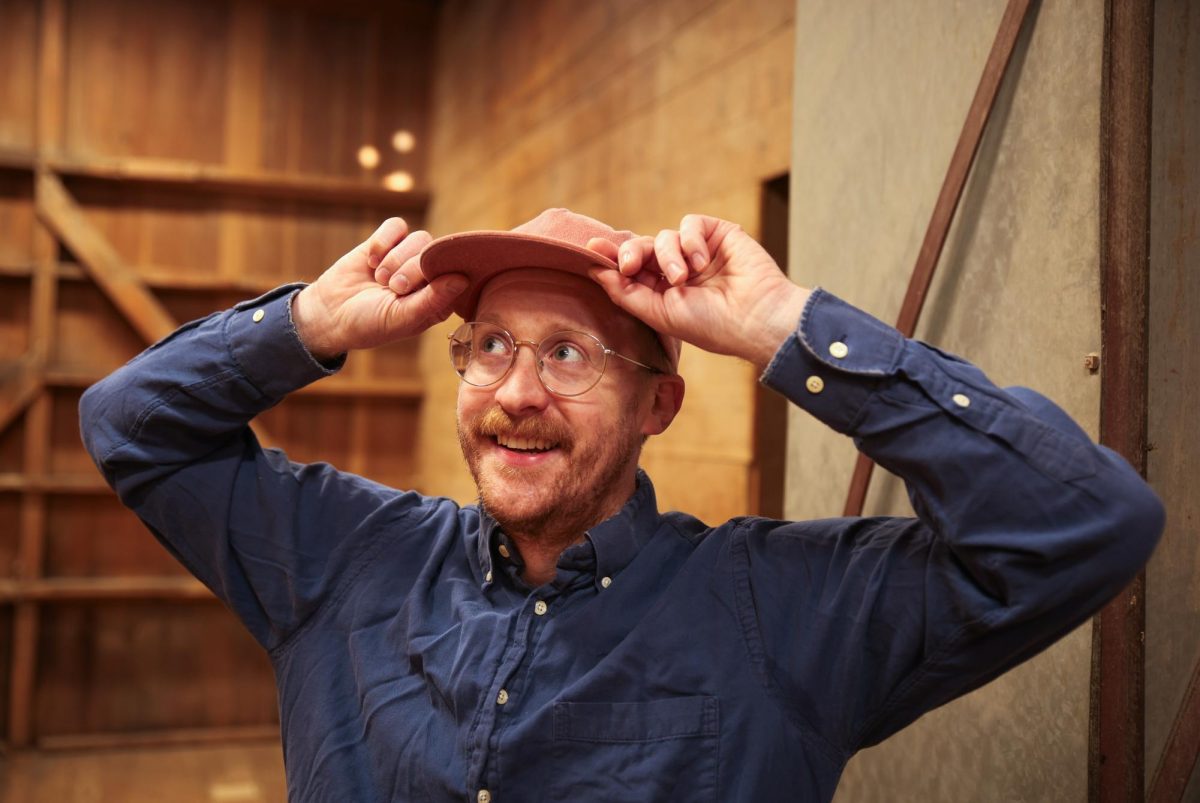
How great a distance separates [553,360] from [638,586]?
0.36m

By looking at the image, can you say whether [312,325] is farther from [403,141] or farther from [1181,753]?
[403,141]

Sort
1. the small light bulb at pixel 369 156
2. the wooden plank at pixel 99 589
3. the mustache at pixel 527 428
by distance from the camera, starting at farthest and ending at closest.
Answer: the small light bulb at pixel 369 156 < the wooden plank at pixel 99 589 < the mustache at pixel 527 428

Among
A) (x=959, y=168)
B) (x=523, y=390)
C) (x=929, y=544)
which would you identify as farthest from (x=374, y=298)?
(x=959, y=168)

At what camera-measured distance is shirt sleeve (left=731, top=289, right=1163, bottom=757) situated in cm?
121

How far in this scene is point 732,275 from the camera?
1422 millimetres

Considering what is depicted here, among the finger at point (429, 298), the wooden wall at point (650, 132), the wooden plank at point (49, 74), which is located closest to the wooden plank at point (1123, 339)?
the finger at point (429, 298)

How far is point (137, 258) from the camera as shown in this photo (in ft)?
20.6

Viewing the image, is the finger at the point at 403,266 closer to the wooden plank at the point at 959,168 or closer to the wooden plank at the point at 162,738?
the wooden plank at the point at 959,168

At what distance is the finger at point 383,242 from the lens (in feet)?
5.47

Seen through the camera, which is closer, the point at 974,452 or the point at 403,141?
the point at 974,452

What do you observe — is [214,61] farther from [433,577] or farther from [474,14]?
[433,577]

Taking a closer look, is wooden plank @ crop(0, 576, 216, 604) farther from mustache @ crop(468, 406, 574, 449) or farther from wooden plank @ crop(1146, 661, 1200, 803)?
wooden plank @ crop(1146, 661, 1200, 803)

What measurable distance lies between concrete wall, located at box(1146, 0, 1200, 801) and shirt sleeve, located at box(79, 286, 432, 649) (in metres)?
1.21

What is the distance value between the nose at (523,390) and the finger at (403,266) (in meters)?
0.21
